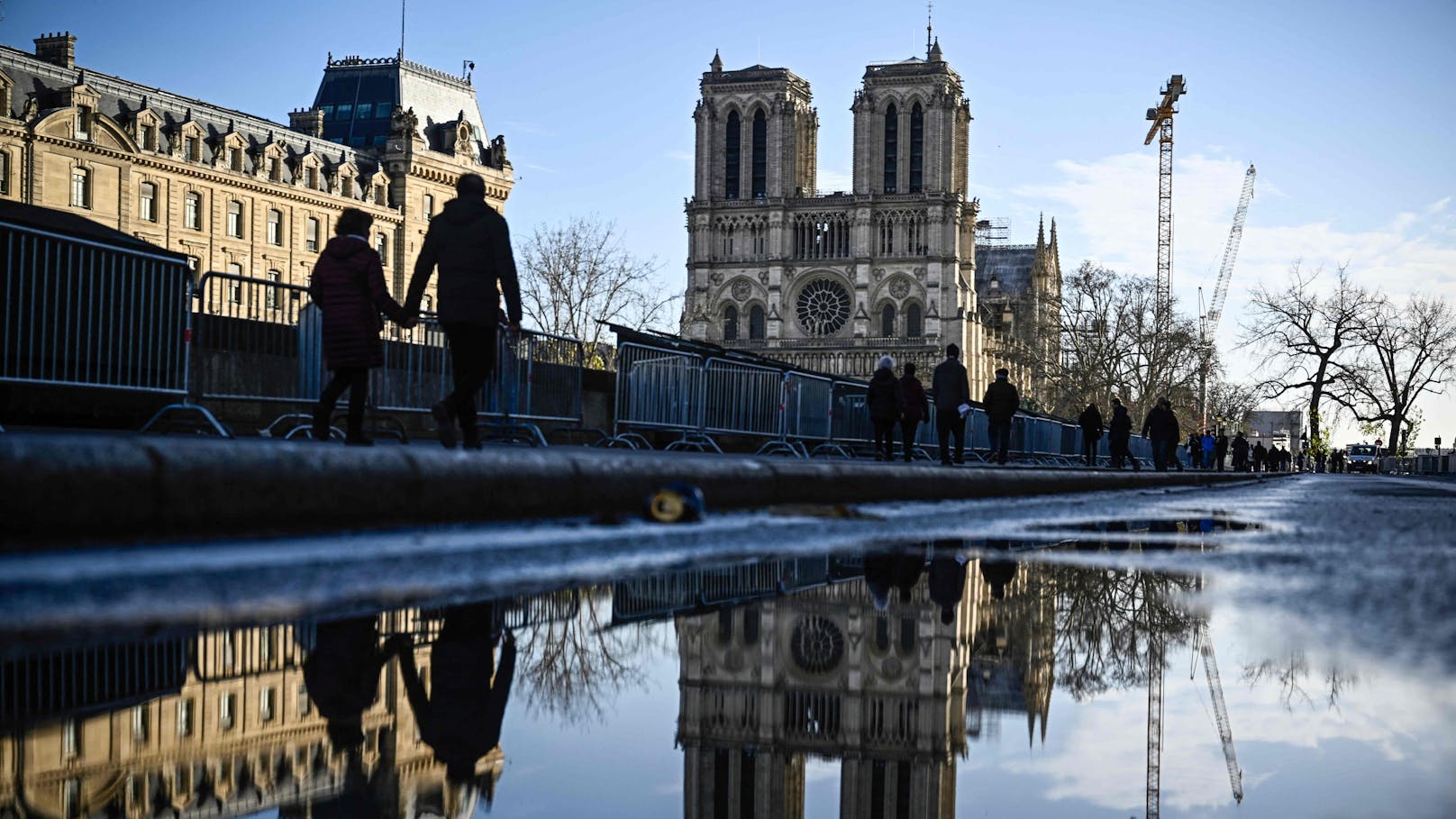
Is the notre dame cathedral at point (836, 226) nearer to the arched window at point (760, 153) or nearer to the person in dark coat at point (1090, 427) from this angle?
the arched window at point (760, 153)

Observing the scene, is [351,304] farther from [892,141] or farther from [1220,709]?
[892,141]

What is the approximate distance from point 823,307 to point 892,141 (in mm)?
12000

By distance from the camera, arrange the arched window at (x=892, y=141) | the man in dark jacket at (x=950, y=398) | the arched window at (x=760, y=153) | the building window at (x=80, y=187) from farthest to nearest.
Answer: the arched window at (x=760, y=153) < the arched window at (x=892, y=141) < the building window at (x=80, y=187) < the man in dark jacket at (x=950, y=398)

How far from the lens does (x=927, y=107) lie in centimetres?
10300

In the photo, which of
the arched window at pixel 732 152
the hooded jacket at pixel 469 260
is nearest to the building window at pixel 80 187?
the hooded jacket at pixel 469 260

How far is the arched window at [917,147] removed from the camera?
104m

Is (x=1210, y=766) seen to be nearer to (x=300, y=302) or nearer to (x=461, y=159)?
(x=300, y=302)

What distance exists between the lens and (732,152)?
353ft

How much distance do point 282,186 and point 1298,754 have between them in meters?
67.4

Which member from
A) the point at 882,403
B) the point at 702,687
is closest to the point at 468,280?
the point at 702,687

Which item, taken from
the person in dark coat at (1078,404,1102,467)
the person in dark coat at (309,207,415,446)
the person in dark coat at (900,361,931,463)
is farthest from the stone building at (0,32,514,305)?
the person in dark coat at (309,207,415,446)

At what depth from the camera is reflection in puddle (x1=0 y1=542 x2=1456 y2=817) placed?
5.47 feet

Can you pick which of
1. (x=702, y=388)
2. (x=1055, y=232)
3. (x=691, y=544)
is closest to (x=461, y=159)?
(x=702, y=388)

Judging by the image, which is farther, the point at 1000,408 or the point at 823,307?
the point at 823,307
